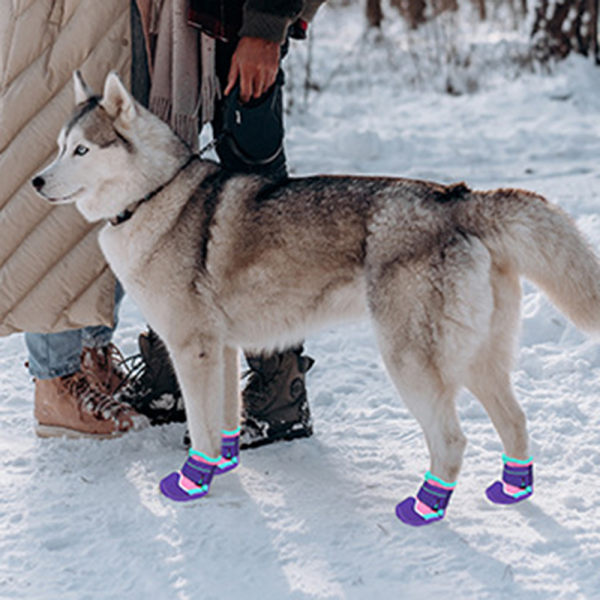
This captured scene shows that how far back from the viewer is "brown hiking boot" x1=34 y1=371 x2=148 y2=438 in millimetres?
3312

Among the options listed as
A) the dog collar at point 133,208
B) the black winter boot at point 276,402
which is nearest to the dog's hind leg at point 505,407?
the black winter boot at point 276,402

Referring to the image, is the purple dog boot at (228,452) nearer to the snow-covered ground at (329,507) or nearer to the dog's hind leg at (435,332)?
the snow-covered ground at (329,507)

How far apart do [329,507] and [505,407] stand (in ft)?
2.08

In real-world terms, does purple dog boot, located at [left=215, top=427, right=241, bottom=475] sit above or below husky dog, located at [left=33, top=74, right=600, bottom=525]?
below

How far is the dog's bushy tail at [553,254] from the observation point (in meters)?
2.40

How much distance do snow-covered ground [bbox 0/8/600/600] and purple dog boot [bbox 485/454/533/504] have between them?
4 centimetres

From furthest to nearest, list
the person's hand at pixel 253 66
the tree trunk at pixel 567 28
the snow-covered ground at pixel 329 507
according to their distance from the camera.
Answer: the tree trunk at pixel 567 28 < the person's hand at pixel 253 66 < the snow-covered ground at pixel 329 507

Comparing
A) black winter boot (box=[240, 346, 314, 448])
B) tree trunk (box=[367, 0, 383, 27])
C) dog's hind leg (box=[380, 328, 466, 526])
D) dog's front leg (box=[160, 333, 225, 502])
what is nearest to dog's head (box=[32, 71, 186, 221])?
dog's front leg (box=[160, 333, 225, 502])

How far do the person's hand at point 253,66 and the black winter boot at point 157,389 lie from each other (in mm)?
1057

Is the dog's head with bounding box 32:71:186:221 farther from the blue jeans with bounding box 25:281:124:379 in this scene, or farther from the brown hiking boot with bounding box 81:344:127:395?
the brown hiking boot with bounding box 81:344:127:395

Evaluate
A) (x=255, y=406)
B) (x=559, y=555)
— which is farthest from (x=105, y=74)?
(x=559, y=555)

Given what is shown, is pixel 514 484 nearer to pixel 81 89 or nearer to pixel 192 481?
pixel 192 481

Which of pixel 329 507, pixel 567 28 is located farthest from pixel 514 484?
pixel 567 28

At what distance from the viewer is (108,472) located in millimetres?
3010
